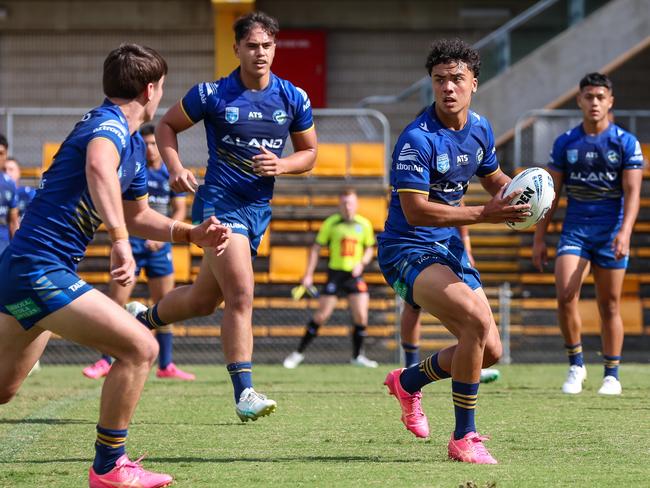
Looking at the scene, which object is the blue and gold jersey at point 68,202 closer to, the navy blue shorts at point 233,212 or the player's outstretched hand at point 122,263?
the player's outstretched hand at point 122,263

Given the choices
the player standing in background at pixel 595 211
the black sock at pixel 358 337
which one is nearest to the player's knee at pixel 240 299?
the player standing in background at pixel 595 211

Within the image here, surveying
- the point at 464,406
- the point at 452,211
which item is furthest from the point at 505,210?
the point at 464,406

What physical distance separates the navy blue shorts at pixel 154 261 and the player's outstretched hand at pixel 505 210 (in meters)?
6.08

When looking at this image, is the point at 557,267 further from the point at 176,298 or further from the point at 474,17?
the point at 474,17

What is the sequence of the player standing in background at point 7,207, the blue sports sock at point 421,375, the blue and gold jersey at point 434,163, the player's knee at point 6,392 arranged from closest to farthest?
1. the player's knee at point 6,392
2. the blue and gold jersey at point 434,163
3. the blue sports sock at point 421,375
4. the player standing in background at point 7,207

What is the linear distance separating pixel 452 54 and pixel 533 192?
92 cm

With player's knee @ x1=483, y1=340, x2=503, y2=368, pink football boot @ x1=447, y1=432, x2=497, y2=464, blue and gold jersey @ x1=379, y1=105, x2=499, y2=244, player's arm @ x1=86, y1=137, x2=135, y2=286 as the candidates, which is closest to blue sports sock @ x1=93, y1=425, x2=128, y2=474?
player's arm @ x1=86, y1=137, x2=135, y2=286

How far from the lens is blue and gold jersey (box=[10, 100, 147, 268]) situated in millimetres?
4812

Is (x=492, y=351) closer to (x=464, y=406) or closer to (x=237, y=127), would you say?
(x=464, y=406)

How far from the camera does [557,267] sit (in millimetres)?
9633

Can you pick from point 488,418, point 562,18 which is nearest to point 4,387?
point 488,418

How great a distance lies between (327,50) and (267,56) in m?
15.6

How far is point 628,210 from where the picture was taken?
933cm

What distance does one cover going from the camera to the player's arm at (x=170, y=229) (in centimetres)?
503
